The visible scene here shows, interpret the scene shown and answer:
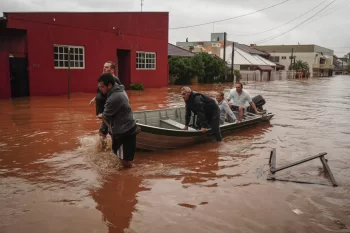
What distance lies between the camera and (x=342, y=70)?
11244 centimetres

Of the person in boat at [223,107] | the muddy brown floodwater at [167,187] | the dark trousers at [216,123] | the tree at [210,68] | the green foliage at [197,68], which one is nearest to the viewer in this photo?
the muddy brown floodwater at [167,187]

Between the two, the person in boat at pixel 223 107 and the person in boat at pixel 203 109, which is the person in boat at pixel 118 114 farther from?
A: the person in boat at pixel 223 107

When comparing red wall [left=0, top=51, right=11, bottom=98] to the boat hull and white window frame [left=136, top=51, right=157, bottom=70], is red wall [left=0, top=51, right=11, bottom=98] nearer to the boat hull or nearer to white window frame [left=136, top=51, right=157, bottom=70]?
white window frame [left=136, top=51, right=157, bottom=70]

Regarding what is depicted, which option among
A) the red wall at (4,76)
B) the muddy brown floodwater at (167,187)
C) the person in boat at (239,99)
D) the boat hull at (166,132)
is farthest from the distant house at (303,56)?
the muddy brown floodwater at (167,187)

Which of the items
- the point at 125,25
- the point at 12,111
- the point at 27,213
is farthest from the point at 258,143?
the point at 125,25

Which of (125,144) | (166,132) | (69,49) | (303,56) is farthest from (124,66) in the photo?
(303,56)

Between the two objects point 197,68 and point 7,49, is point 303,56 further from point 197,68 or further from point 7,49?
point 7,49

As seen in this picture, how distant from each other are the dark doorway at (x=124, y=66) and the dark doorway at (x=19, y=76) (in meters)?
7.22

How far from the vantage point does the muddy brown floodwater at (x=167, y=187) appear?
4.52 meters

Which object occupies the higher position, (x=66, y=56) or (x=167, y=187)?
(x=66, y=56)

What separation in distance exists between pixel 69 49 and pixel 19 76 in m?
2.98

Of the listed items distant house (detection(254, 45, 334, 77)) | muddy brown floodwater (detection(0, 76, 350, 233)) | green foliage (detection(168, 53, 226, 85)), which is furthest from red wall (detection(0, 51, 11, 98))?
distant house (detection(254, 45, 334, 77))

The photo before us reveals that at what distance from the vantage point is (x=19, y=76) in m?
17.1

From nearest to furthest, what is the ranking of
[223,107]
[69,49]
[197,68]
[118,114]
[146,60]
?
[118,114], [223,107], [69,49], [146,60], [197,68]
